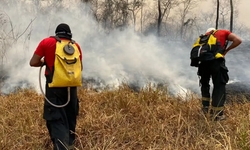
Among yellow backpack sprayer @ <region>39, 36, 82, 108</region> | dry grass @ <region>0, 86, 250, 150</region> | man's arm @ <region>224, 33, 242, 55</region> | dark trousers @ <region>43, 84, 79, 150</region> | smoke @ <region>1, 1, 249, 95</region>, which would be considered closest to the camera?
yellow backpack sprayer @ <region>39, 36, 82, 108</region>

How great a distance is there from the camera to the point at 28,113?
4.34m

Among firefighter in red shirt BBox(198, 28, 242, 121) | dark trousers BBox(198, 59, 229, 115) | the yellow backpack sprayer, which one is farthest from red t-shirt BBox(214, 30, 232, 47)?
the yellow backpack sprayer

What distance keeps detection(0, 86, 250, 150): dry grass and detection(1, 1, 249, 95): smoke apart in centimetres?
216

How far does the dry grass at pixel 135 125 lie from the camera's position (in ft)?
10.7

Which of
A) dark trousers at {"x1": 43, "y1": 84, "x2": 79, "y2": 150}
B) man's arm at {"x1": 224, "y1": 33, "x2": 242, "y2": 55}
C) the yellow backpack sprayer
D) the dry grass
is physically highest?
man's arm at {"x1": 224, "y1": 33, "x2": 242, "y2": 55}

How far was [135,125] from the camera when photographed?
3982mm

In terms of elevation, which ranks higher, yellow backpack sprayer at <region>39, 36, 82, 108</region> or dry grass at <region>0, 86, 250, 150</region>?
yellow backpack sprayer at <region>39, 36, 82, 108</region>

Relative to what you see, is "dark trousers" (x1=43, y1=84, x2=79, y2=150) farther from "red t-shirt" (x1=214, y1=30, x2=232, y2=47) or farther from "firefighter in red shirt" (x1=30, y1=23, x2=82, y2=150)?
"red t-shirt" (x1=214, y1=30, x2=232, y2=47)

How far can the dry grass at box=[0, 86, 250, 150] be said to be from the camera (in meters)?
3.27

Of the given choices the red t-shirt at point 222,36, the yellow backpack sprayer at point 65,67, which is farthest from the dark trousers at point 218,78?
the yellow backpack sprayer at point 65,67

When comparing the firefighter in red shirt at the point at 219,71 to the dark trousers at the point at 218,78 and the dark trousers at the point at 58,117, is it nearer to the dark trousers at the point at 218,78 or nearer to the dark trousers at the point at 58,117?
the dark trousers at the point at 218,78

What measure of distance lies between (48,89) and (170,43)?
10149mm

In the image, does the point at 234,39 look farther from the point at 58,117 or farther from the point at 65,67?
the point at 58,117

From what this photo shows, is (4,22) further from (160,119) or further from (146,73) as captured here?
(160,119)
